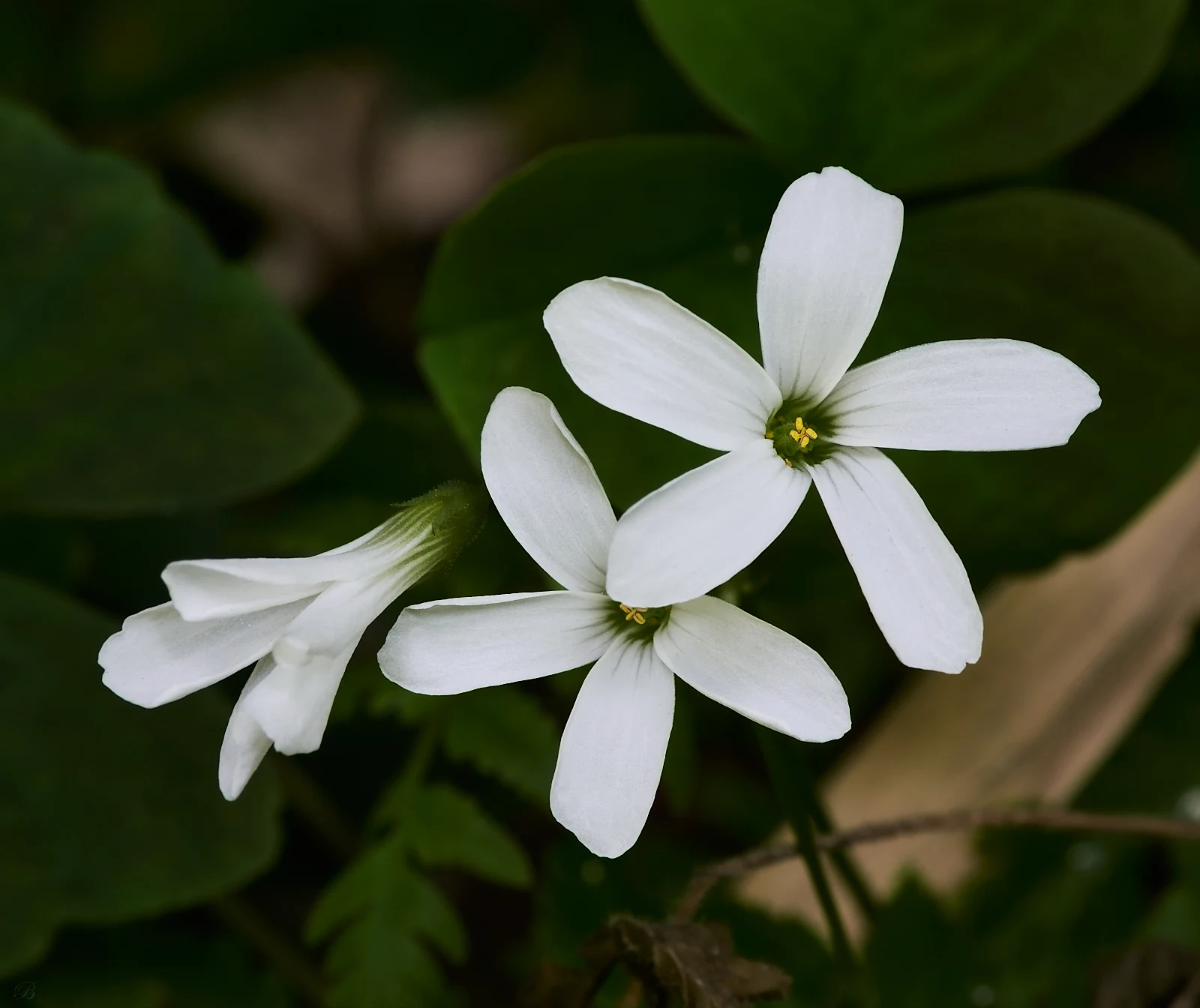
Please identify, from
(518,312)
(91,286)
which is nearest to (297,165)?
(91,286)

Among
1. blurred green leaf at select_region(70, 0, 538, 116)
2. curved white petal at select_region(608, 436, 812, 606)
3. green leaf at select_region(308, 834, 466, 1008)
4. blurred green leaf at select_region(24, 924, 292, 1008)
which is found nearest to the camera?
curved white petal at select_region(608, 436, 812, 606)

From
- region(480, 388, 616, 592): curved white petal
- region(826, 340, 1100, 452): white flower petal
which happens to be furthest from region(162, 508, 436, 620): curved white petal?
region(826, 340, 1100, 452): white flower petal

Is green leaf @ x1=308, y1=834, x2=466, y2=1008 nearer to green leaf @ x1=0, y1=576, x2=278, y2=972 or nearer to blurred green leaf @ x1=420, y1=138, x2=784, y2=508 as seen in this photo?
green leaf @ x1=0, y1=576, x2=278, y2=972

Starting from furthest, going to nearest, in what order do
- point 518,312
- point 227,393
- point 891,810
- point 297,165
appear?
point 297,165
point 891,810
point 227,393
point 518,312

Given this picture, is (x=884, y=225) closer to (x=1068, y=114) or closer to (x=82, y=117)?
(x=1068, y=114)

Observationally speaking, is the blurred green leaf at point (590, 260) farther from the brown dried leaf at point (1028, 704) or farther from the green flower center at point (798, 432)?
the brown dried leaf at point (1028, 704)

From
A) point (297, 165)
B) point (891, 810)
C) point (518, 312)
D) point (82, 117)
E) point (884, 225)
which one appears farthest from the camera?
point (297, 165)
